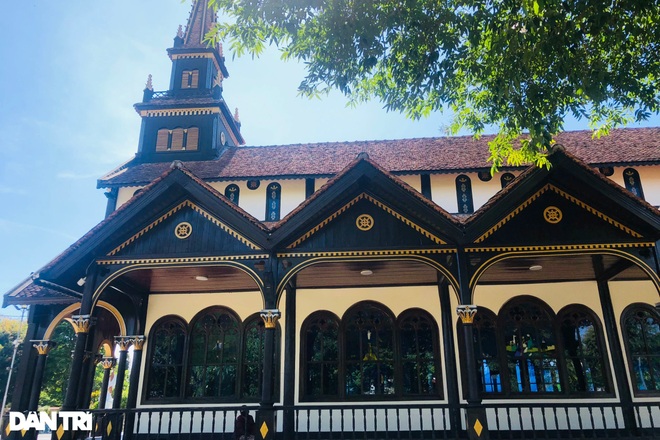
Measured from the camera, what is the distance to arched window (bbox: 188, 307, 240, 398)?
15977 mm

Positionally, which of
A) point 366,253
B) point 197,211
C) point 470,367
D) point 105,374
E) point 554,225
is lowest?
point 470,367

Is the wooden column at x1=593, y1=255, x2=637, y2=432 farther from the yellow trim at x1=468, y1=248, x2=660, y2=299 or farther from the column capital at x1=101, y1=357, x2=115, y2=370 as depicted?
the column capital at x1=101, y1=357, x2=115, y2=370

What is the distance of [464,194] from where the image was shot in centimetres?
1873

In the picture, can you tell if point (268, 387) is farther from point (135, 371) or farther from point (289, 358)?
point (135, 371)

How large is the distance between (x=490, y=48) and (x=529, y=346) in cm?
956

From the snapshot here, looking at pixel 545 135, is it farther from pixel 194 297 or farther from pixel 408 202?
pixel 194 297

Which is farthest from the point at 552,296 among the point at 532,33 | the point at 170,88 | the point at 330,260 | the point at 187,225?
the point at 170,88

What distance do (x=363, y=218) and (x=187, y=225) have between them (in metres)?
4.70

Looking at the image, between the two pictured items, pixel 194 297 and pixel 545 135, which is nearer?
pixel 545 135

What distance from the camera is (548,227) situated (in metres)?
12.5

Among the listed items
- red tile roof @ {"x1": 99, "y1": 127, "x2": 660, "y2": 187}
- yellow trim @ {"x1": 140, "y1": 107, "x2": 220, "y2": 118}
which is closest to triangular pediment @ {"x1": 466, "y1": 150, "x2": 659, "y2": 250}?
red tile roof @ {"x1": 99, "y1": 127, "x2": 660, "y2": 187}

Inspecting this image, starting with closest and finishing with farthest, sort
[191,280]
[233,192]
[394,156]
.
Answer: [191,280] < [233,192] < [394,156]

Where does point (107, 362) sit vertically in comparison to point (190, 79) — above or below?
below

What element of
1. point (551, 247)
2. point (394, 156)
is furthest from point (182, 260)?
point (394, 156)
